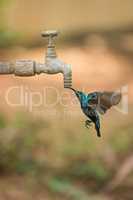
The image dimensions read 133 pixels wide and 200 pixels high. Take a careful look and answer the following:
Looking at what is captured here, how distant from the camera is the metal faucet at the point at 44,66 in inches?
72.2

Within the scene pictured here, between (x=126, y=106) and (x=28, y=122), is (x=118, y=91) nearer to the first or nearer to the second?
(x=126, y=106)

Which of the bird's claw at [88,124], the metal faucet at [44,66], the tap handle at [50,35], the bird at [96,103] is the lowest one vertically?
the bird's claw at [88,124]

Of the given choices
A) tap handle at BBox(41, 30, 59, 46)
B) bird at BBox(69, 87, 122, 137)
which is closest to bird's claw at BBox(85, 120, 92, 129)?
bird at BBox(69, 87, 122, 137)

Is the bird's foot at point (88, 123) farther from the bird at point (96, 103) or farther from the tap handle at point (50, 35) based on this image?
the tap handle at point (50, 35)

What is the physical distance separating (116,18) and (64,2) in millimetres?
179

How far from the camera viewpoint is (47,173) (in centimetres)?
196

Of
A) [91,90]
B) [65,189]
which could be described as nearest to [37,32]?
[91,90]

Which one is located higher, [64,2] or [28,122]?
[64,2]

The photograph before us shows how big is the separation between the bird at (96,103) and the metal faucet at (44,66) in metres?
0.10

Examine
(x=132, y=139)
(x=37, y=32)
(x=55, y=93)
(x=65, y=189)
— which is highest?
(x=37, y=32)

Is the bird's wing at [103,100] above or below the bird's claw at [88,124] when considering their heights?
above

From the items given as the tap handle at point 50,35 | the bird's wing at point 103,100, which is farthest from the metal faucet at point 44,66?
the bird's wing at point 103,100

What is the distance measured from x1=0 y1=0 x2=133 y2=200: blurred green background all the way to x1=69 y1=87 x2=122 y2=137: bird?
0.07 ft

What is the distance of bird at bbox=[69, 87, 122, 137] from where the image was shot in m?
1.88
